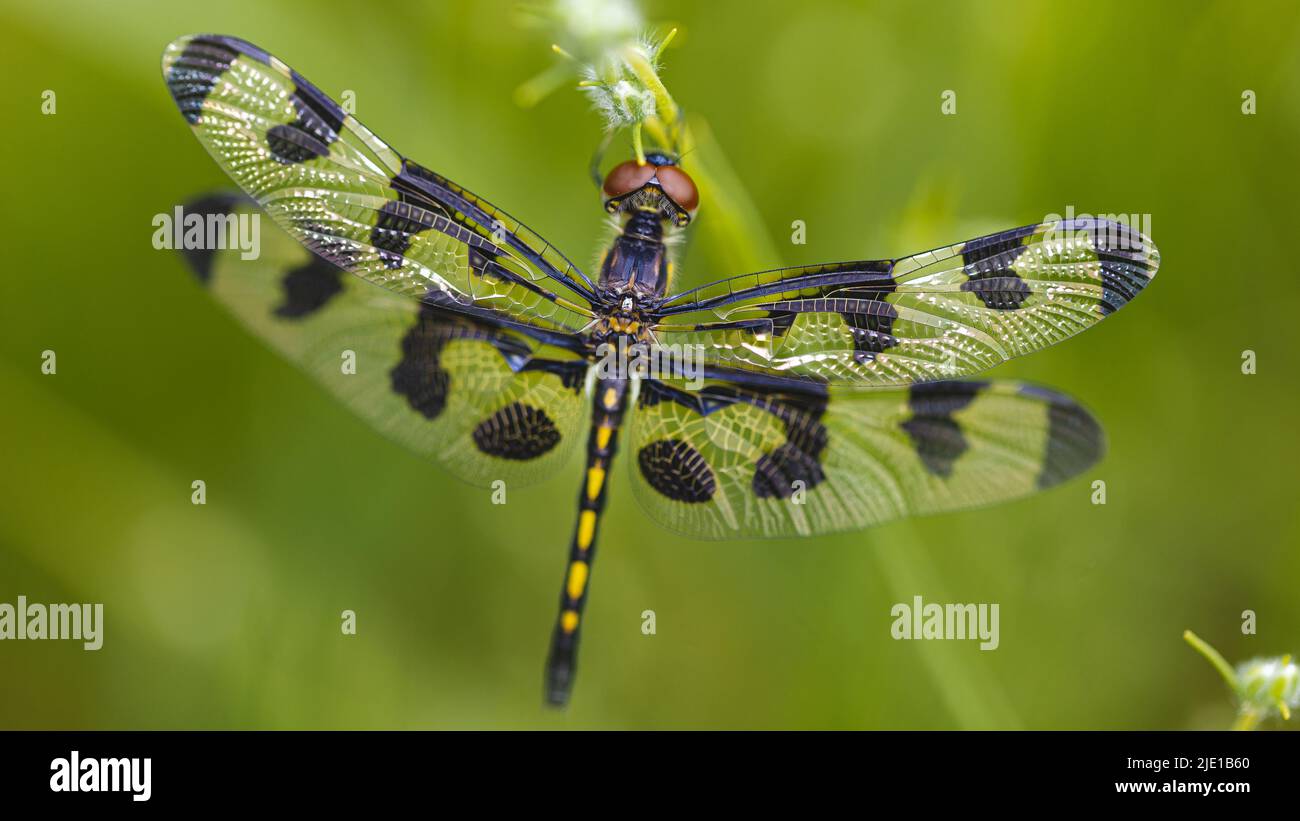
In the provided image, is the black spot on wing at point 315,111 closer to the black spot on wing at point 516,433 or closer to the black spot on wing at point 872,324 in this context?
the black spot on wing at point 516,433

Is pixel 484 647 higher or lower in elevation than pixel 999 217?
lower

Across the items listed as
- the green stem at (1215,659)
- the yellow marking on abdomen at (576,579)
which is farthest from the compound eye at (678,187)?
the green stem at (1215,659)

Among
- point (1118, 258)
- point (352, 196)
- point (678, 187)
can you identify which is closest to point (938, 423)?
point (1118, 258)

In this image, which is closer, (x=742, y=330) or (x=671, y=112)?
(x=671, y=112)

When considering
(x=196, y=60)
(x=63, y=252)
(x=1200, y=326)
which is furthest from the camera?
(x=63, y=252)

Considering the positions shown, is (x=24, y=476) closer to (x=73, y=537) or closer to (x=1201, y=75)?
(x=73, y=537)

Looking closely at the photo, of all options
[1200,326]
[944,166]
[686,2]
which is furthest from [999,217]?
[686,2]

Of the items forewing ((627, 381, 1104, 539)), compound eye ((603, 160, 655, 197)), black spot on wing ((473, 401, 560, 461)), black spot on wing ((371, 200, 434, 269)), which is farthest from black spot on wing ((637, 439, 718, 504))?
black spot on wing ((371, 200, 434, 269))
